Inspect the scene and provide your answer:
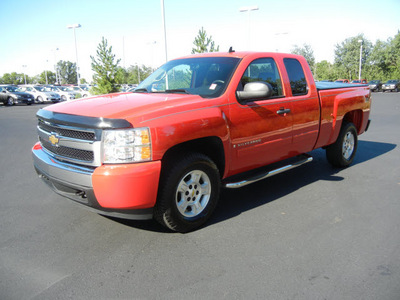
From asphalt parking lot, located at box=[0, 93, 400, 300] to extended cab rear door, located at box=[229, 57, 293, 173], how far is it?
66 centimetres

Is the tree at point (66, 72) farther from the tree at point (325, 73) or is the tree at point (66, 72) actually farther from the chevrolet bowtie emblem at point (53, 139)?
the chevrolet bowtie emblem at point (53, 139)

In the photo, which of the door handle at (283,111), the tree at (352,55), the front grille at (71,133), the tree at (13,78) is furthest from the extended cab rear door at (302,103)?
the tree at (13,78)

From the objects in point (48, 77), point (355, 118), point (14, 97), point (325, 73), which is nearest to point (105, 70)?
point (355, 118)

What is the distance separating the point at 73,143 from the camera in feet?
10.5

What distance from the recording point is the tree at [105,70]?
52.0ft

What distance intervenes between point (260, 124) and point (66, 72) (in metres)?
152

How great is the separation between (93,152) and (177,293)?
1443 mm

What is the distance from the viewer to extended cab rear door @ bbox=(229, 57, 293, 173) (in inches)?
153

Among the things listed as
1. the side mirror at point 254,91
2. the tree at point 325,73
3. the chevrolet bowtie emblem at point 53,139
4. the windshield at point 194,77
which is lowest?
the chevrolet bowtie emblem at point 53,139

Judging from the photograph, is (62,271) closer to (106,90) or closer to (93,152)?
(93,152)

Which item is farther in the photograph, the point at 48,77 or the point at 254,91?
the point at 48,77

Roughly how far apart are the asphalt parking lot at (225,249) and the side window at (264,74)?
4.99ft

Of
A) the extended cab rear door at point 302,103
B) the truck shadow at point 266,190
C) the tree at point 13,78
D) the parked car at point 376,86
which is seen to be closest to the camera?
the truck shadow at point 266,190

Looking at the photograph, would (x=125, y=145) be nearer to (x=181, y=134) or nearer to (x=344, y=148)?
(x=181, y=134)
